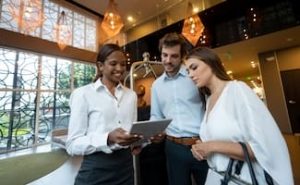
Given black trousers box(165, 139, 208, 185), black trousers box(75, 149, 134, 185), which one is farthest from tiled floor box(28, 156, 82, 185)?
black trousers box(165, 139, 208, 185)

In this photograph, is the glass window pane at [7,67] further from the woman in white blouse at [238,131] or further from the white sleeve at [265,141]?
the white sleeve at [265,141]

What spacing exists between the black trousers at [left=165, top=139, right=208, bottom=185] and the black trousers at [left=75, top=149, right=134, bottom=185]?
380mm

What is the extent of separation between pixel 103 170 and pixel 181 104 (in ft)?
2.35

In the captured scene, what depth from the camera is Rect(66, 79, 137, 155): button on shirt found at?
42.4 inches

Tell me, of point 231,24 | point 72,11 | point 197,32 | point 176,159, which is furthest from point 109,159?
point 72,11

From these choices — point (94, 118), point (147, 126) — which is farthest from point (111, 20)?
point (147, 126)

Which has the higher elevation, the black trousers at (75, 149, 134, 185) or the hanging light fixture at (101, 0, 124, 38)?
the hanging light fixture at (101, 0, 124, 38)

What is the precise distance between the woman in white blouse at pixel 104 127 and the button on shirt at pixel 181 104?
1.19 ft

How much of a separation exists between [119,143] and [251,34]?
14.7ft

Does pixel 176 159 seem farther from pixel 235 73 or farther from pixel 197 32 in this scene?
pixel 235 73

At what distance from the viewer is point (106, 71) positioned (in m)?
1.25

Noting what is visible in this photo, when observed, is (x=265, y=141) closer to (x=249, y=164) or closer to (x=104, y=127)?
(x=249, y=164)

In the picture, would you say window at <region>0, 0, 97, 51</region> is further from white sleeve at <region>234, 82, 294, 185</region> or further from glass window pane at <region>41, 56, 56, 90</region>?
white sleeve at <region>234, 82, 294, 185</region>

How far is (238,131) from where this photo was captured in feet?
2.86
